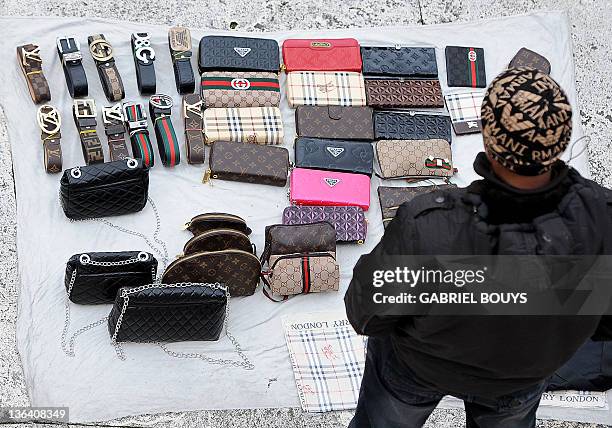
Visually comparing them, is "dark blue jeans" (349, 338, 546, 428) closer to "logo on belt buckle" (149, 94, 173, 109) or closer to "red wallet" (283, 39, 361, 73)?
"logo on belt buckle" (149, 94, 173, 109)

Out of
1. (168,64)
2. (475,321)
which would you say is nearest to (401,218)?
(475,321)

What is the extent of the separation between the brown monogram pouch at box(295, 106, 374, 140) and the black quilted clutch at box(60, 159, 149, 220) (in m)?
0.91

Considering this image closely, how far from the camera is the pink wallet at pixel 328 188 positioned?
4398mm

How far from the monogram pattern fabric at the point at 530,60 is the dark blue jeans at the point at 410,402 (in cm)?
262

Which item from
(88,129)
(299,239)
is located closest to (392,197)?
(299,239)

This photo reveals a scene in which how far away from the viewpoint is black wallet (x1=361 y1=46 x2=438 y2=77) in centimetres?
489

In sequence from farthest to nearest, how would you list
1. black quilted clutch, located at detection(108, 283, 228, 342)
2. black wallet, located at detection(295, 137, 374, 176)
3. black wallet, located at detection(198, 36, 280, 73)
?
black wallet, located at detection(198, 36, 280, 73)
black wallet, located at detection(295, 137, 374, 176)
black quilted clutch, located at detection(108, 283, 228, 342)

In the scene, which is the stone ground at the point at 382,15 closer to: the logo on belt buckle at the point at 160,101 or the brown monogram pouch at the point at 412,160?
the logo on belt buckle at the point at 160,101

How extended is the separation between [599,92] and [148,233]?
262 centimetres

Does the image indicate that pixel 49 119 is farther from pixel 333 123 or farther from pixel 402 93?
pixel 402 93

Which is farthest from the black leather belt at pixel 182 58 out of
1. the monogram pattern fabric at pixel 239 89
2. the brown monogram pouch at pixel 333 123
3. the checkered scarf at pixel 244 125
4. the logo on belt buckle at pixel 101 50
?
the brown monogram pouch at pixel 333 123

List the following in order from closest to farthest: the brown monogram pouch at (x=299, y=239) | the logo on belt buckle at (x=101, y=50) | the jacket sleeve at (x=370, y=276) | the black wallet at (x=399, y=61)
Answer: the jacket sleeve at (x=370, y=276), the brown monogram pouch at (x=299, y=239), the logo on belt buckle at (x=101, y=50), the black wallet at (x=399, y=61)

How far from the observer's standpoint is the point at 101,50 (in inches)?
183

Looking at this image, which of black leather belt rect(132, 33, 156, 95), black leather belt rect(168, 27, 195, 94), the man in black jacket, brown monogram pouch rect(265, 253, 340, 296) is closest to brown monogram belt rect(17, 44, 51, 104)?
black leather belt rect(132, 33, 156, 95)
